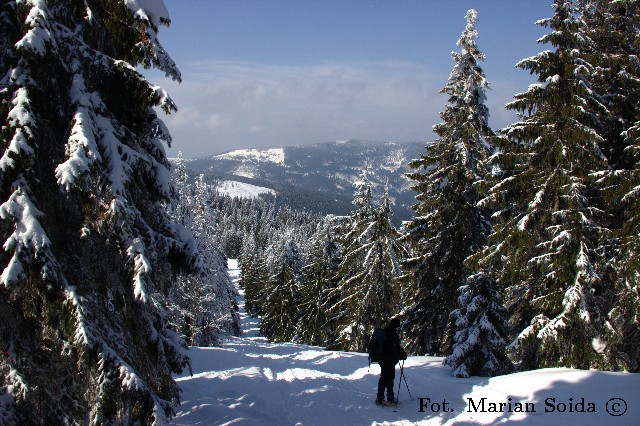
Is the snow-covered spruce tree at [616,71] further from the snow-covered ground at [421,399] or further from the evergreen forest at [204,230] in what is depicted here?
the snow-covered ground at [421,399]

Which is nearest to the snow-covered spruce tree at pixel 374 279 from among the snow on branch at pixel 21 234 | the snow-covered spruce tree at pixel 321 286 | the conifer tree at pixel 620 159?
the snow-covered spruce tree at pixel 321 286

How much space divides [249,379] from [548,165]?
10.8 meters

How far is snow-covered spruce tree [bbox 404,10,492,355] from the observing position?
17219 millimetres

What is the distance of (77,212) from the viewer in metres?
→ 6.23

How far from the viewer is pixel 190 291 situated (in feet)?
88.3

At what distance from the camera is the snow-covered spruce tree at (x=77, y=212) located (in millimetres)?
5422

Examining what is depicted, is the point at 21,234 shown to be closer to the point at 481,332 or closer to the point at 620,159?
the point at 481,332

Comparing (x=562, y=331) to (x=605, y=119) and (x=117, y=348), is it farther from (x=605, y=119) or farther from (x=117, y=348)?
(x=117, y=348)

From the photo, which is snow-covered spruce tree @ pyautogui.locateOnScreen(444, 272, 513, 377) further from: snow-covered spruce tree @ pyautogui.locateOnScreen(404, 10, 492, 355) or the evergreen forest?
snow-covered spruce tree @ pyautogui.locateOnScreen(404, 10, 492, 355)

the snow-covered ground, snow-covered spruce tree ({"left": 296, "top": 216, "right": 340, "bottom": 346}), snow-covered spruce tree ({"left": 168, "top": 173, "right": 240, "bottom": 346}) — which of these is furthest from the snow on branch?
snow-covered spruce tree ({"left": 296, "top": 216, "right": 340, "bottom": 346})

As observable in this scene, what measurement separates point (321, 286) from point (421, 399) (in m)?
29.3

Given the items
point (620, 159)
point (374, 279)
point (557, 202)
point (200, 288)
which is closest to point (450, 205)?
point (557, 202)

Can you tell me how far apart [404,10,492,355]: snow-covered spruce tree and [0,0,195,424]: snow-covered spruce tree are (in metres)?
13.1

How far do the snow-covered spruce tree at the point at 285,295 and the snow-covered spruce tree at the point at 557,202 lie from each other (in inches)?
1341
